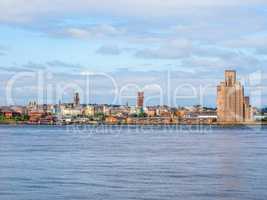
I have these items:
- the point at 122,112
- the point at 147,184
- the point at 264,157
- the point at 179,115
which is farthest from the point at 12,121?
the point at 147,184

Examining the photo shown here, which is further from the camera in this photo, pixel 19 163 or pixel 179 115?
pixel 179 115

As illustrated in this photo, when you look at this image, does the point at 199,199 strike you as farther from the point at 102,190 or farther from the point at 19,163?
the point at 19,163

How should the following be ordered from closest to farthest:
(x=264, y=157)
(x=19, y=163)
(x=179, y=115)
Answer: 1. (x=19, y=163)
2. (x=264, y=157)
3. (x=179, y=115)

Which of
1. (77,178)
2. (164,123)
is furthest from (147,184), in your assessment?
(164,123)

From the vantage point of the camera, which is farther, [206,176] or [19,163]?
Answer: [19,163]

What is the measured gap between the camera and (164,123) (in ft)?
602

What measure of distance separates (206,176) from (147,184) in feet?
12.4

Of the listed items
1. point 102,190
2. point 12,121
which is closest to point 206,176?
point 102,190

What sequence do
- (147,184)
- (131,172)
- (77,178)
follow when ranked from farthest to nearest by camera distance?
(131,172), (77,178), (147,184)

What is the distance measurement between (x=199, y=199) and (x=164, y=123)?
528 ft

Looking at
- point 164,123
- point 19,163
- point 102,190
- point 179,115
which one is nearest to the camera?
point 102,190

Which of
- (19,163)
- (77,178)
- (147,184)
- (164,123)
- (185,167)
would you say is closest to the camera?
(147,184)

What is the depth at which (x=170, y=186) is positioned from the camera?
2569cm

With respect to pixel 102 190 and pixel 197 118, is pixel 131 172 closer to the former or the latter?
pixel 102 190
